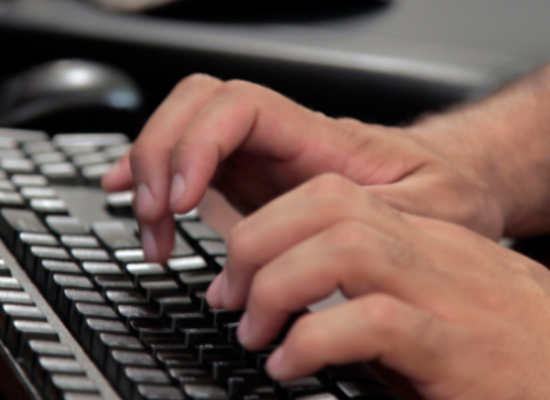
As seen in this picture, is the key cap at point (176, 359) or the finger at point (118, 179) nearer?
the key cap at point (176, 359)

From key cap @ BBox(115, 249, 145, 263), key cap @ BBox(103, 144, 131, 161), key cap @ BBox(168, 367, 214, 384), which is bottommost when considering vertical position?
key cap @ BBox(103, 144, 131, 161)

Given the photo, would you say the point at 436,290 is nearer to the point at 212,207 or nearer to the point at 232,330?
the point at 232,330

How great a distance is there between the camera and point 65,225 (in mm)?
532

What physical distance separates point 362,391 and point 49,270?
0.67 ft

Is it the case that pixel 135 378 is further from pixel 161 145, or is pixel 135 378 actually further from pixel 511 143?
pixel 511 143

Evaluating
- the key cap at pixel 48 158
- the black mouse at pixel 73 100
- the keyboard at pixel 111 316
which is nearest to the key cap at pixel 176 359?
the keyboard at pixel 111 316

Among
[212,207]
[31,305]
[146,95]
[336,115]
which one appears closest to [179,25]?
[146,95]

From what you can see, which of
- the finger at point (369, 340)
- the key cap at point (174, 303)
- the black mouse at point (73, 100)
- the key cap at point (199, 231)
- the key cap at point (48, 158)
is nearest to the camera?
the finger at point (369, 340)

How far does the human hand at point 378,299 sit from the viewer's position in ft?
1.11

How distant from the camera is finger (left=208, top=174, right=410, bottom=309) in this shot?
369 millimetres

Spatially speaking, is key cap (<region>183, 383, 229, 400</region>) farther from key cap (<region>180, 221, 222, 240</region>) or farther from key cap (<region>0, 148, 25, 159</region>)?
key cap (<region>0, 148, 25, 159</region>)

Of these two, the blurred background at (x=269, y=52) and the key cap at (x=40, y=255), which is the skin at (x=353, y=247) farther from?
the blurred background at (x=269, y=52)

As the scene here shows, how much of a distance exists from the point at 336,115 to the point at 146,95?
240 millimetres

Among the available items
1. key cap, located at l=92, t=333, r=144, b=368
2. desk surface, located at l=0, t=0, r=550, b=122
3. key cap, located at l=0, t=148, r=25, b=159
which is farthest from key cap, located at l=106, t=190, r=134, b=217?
desk surface, located at l=0, t=0, r=550, b=122
